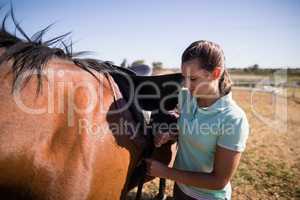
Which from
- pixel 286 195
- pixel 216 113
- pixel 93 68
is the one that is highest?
pixel 93 68

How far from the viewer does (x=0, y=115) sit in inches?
45.4

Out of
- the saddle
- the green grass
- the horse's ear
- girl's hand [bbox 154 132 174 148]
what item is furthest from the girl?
the green grass

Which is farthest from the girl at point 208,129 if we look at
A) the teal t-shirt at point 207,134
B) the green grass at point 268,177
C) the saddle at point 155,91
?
the green grass at point 268,177

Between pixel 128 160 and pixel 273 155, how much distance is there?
4950 millimetres

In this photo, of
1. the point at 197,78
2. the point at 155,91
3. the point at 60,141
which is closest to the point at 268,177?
the point at 155,91

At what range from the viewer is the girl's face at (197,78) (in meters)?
1.42

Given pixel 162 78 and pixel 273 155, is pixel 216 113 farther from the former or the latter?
pixel 273 155

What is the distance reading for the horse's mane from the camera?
4.27 ft

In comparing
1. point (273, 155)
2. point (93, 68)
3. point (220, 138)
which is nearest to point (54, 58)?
point (93, 68)

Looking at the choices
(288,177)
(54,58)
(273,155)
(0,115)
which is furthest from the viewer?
(273,155)

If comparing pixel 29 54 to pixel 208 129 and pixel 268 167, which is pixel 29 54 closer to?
pixel 208 129

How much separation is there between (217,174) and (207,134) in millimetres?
239

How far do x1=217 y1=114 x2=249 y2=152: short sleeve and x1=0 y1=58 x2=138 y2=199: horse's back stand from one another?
0.69 m

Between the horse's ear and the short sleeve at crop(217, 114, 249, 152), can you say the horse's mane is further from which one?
the horse's ear
